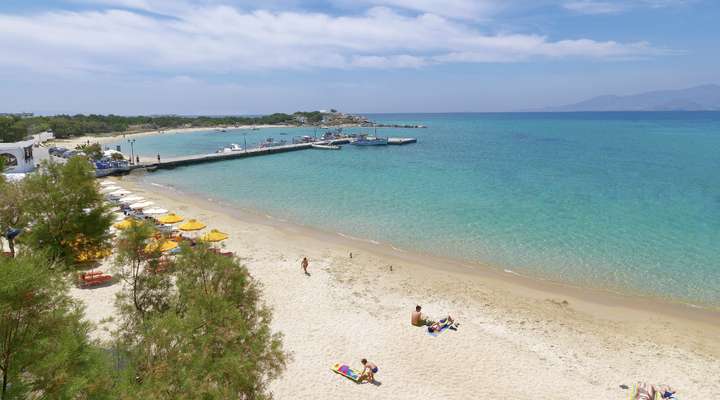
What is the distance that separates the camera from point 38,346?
424 cm

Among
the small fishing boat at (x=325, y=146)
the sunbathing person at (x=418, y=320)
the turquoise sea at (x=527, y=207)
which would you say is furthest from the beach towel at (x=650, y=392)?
the small fishing boat at (x=325, y=146)

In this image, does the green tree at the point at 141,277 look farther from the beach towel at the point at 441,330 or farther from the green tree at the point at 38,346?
the beach towel at the point at 441,330

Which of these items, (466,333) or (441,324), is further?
(441,324)

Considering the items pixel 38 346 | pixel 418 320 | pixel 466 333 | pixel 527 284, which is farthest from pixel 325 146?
pixel 38 346

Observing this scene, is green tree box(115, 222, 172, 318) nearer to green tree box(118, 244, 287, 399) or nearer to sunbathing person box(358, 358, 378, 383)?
green tree box(118, 244, 287, 399)

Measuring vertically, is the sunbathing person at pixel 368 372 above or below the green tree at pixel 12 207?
below

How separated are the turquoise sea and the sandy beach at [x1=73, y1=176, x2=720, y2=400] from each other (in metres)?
2.44

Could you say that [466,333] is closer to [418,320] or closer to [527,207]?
[418,320]

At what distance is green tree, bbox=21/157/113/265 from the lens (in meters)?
12.5

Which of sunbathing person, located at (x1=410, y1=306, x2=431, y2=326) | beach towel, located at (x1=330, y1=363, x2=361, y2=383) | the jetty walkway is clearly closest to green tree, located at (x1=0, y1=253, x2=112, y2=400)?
beach towel, located at (x1=330, y1=363, x2=361, y2=383)

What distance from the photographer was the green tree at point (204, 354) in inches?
214

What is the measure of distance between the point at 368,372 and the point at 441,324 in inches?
138

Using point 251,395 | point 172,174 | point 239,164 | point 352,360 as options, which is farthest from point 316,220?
point 239,164

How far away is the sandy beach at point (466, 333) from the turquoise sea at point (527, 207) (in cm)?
244
